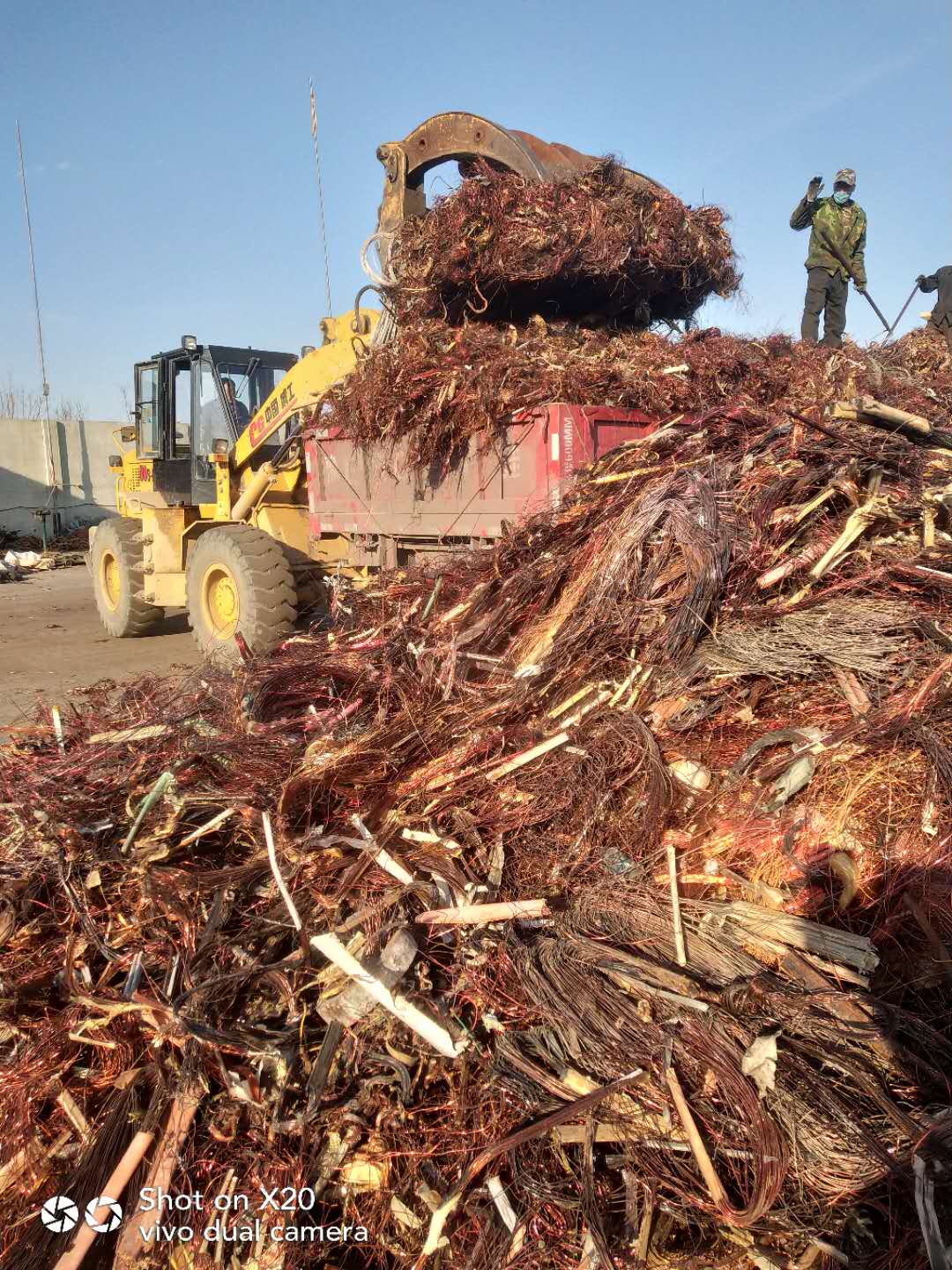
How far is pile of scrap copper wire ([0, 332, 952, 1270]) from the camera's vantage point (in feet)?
6.36

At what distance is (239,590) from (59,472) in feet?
58.2

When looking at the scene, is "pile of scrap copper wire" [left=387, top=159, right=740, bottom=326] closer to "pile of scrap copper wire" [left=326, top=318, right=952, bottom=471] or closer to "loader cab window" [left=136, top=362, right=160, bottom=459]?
"pile of scrap copper wire" [left=326, top=318, right=952, bottom=471]

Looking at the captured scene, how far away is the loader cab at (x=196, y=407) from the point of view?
820cm

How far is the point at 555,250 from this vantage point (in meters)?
5.86

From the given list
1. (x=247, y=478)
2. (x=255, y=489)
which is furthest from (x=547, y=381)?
(x=247, y=478)

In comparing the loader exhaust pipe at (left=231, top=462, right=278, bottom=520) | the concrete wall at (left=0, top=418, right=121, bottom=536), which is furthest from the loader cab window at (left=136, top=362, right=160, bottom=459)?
the concrete wall at (left=0, top=418, right=121, bottom=536)

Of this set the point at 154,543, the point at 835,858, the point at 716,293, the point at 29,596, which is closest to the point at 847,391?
the point at 716,293

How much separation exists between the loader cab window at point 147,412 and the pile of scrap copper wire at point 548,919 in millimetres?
5857

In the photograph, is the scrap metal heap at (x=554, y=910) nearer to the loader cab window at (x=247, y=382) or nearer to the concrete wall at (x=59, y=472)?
the loader cab window at (x=247, y=382)

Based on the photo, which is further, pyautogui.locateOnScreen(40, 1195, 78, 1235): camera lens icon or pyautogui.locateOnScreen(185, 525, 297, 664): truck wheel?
pyautogui.locateOnScreen(185, 525, 297, 664): truck wheel

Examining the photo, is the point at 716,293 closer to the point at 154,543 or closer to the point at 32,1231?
the point at 154,543

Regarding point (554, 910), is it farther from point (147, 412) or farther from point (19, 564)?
point (19, 564)

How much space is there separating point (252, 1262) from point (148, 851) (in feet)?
4.48

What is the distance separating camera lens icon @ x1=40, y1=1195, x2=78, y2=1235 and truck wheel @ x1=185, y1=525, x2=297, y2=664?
14.2 feet
